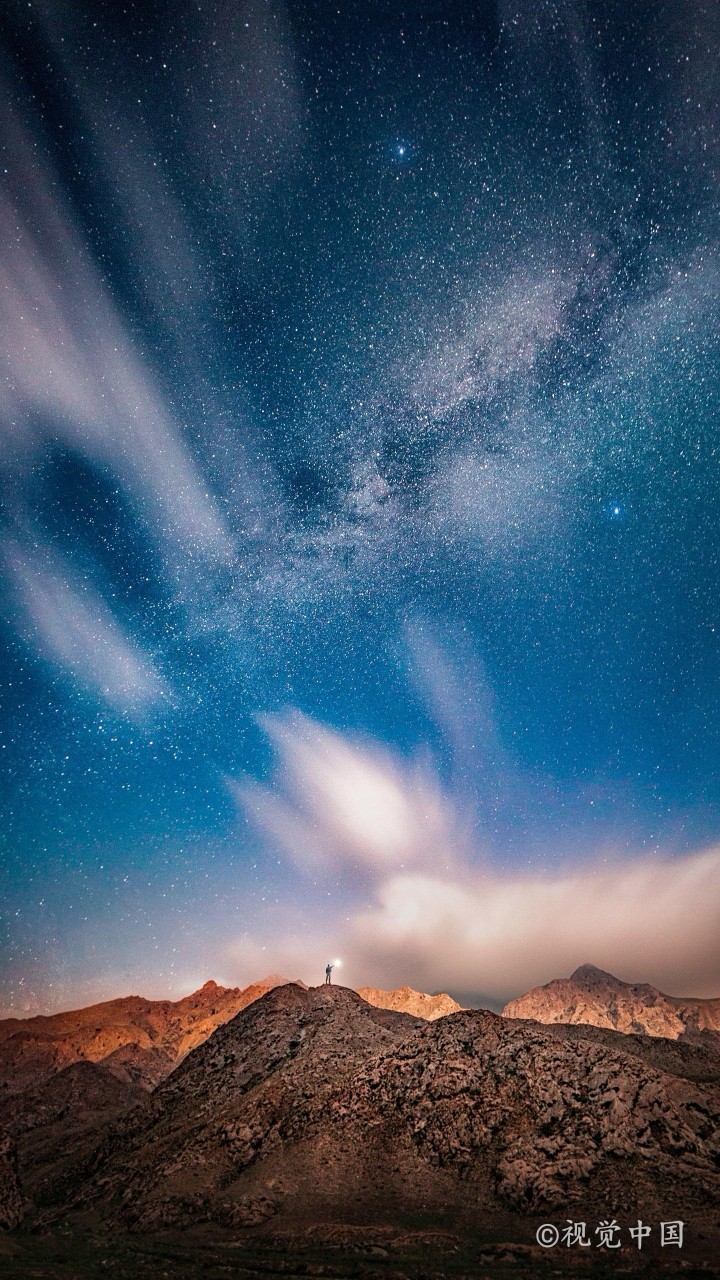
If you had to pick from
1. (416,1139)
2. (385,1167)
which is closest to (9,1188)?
(385,1167)

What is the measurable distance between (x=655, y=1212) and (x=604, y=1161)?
5.75 meters

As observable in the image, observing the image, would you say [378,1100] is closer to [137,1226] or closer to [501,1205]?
[501,1205]

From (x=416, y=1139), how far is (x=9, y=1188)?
3584cm

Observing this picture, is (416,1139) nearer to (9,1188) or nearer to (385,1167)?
(385,1167)

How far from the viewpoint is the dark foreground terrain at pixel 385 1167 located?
116 ft

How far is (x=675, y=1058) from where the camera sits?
9500 centimetres

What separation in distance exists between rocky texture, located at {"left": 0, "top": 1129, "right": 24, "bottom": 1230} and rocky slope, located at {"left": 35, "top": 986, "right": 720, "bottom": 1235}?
4.17 metres

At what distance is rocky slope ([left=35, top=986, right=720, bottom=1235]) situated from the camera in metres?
42.7

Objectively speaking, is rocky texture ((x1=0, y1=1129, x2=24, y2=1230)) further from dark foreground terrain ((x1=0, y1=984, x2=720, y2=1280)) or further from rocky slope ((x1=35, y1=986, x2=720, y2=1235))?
rocky slope ((x1=35, y1=986, x2=720, y2=1235))

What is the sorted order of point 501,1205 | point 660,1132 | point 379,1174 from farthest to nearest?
1. point 379,1174
2. point 660,1132
3. point 501,1205

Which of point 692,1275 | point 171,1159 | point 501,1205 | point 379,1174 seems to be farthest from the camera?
point 171,1159

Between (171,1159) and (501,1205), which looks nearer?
(501,1205)

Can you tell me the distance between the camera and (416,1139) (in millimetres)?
52062

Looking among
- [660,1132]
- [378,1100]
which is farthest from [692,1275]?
[378,1100]
